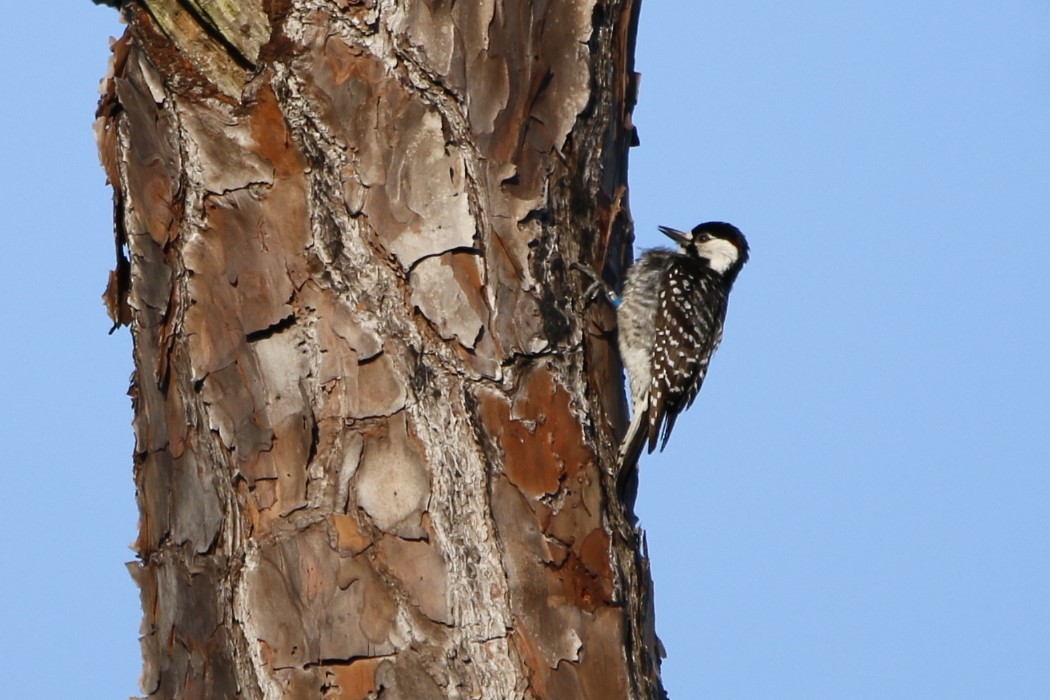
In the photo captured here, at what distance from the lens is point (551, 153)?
3.39 metres

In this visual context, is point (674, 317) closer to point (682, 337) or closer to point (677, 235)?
point (682, 337)

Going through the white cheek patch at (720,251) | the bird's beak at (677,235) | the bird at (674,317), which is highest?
the bird's beak at (677,235)

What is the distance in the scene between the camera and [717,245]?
6.26 m

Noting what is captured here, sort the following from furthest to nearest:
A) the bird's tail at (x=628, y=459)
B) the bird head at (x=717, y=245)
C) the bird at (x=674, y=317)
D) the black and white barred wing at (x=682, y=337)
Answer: the bird head at (x=717, y=245) → the black and white barred wing at (x=682, y=337) → the bird at (x=674, y=317) → the bird's tail at (x=628, y=459)

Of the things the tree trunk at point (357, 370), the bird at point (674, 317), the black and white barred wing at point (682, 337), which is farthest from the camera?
the black and white barred wing at point (682, 337)

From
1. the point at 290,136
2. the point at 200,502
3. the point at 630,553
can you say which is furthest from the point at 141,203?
the point at 630,553

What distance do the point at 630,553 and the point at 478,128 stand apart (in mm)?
1207

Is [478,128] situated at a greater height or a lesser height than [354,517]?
greater

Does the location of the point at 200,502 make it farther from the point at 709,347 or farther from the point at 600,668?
the point at 709,347

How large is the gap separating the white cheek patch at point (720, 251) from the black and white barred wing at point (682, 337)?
291 millimetres

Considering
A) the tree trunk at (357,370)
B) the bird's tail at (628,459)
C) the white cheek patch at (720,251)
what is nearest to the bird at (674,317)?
the white cheek patch at (720,251)

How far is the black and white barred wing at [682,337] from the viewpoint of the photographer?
513 cm

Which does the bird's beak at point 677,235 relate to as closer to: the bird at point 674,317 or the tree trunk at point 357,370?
the bird at point 674,317

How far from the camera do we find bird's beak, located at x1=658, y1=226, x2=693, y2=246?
6.34m
